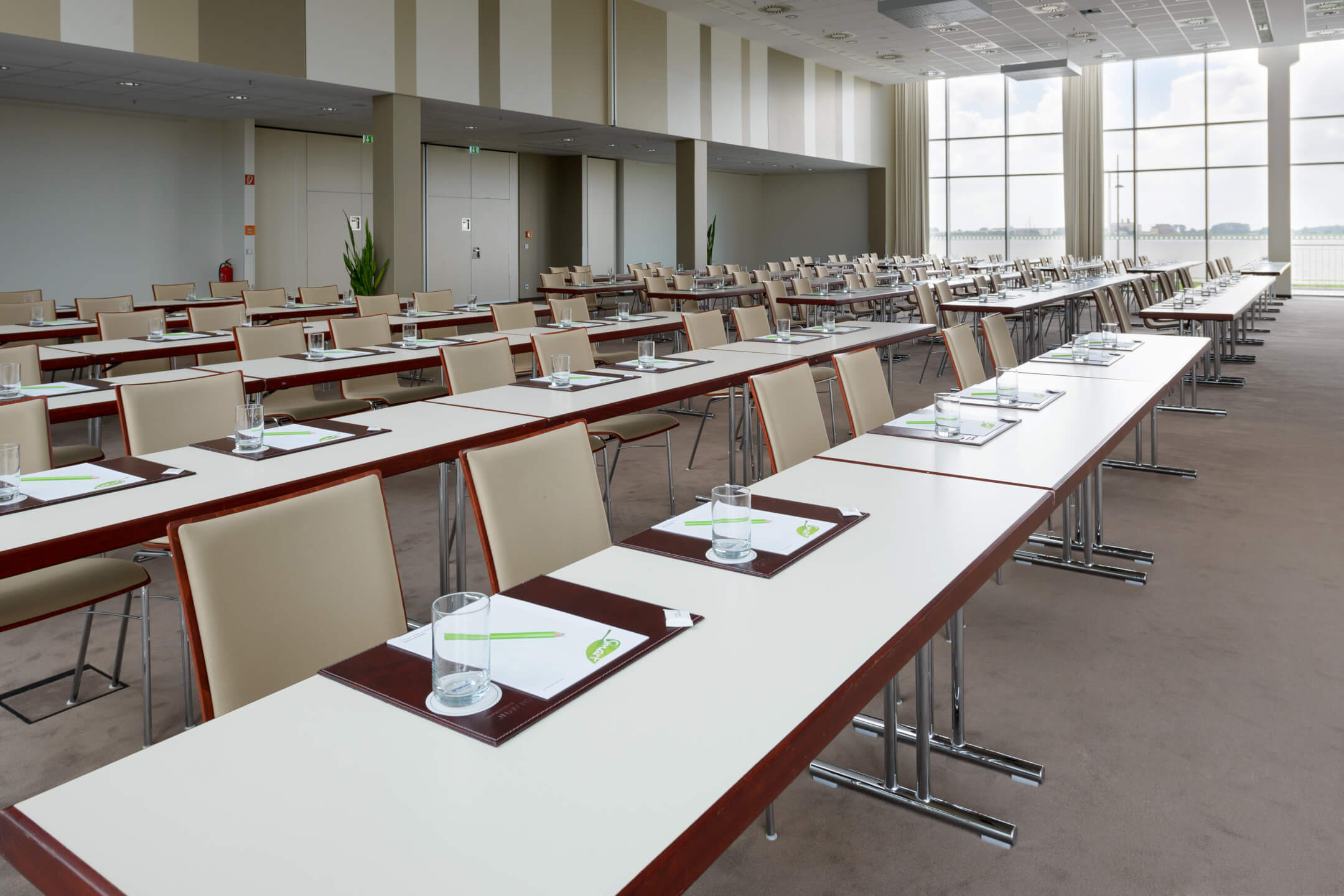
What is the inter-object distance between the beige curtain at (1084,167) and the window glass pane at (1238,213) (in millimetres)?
1900

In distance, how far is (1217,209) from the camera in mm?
18062

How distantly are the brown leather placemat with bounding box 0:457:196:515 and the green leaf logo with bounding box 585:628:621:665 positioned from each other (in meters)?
1.56

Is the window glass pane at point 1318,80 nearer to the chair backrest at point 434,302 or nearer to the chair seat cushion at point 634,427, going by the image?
the chair backrest at point 434,302

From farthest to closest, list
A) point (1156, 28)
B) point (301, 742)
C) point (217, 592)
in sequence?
1. point (1156, 28)
2. point (217, 592)
3. point (301, 742)

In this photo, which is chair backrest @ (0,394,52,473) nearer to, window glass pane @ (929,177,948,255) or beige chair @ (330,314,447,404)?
beige chair @ (330,314,447,404)

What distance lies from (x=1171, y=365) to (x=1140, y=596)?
1285 mm

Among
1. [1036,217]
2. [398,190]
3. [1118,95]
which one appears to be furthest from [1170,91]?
[398,190]

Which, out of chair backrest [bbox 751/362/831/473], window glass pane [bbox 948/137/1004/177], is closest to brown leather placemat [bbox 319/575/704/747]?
chair backrest [bbox 751/362/831/473]

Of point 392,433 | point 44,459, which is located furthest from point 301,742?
point 44,459

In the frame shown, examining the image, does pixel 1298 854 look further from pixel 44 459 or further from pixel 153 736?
pixel 44 459

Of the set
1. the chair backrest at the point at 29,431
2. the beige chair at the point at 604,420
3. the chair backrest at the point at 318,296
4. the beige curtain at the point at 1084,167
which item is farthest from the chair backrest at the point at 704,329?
the beige curtain at the point at 1084,167

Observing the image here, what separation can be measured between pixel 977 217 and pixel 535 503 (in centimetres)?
1996

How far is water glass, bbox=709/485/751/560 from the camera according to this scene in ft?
6.07

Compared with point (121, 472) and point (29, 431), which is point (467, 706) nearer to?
point (121, 472)
